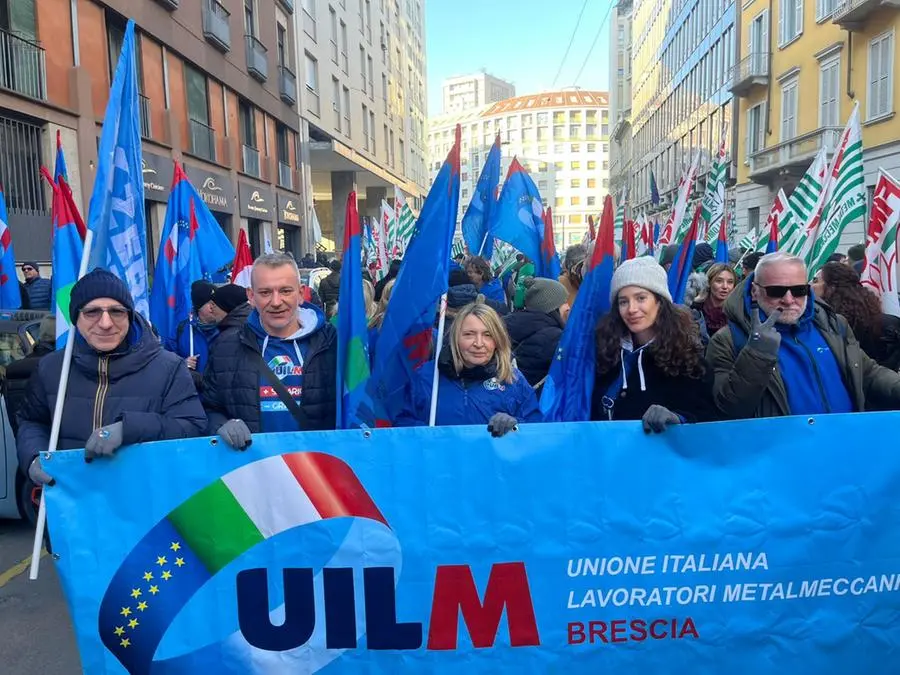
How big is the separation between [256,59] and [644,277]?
24.0 metres

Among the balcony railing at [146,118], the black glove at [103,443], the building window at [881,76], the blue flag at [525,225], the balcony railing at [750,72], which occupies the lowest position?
the black glove at [103,443]

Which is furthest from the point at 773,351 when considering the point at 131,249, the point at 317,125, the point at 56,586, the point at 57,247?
the point at 317,125

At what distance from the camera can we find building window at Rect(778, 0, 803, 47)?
27016 millimetres

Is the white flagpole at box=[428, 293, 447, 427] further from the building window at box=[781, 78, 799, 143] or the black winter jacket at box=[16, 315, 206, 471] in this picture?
the building window at box=[781, 78, 799, 143]

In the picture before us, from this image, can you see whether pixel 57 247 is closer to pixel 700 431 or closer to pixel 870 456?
pixel 700 431

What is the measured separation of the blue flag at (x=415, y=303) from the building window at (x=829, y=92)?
25.8m

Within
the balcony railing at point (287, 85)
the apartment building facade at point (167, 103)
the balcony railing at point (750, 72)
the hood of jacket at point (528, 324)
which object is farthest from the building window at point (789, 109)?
the hood of jacket at point (528, 324)

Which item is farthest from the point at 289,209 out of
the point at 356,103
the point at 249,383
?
the point at 249,383

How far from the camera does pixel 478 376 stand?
314cm

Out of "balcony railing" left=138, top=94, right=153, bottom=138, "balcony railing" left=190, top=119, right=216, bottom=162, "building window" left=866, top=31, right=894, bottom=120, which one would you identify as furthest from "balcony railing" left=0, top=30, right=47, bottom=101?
"building window" left=866, top=31, right=894, bottom=120

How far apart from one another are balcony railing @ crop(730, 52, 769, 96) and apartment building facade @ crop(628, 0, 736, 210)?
1746 mm

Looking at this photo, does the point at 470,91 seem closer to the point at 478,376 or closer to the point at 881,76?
the point at 881,76

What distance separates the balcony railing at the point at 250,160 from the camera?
2312cm

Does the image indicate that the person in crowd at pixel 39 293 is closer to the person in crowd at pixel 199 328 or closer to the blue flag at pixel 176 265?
the blue flag at pixel 176 265
